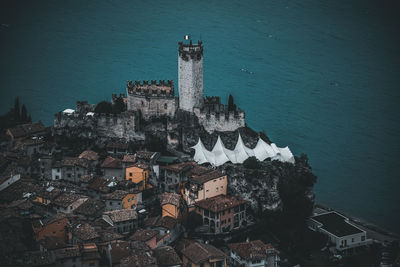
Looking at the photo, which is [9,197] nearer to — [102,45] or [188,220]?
[188,220]

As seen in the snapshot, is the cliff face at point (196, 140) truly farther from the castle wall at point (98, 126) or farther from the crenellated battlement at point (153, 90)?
the crenellated battlement at point (153, 90)

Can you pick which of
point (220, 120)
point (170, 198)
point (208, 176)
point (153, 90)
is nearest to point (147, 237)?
point (170, 198)

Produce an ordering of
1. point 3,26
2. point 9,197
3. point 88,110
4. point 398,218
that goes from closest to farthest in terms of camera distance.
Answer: point 9,197 < point 88,110 < point 398,218 < point 3,26

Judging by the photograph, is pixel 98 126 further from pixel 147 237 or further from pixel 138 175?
pixel 147 237

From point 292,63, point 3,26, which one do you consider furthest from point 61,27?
point 292,63

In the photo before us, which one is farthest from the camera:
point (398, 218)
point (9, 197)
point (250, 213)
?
point (398, 218)

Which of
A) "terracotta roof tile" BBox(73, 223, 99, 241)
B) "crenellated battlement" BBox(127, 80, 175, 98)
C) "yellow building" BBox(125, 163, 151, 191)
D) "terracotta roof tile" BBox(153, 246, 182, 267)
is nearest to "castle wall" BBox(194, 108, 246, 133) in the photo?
"crenellated battlement" BBox(127, 80, 175, 98)

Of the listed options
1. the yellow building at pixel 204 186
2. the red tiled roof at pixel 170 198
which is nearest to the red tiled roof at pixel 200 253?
the red tiled roof at pixel 170 198
